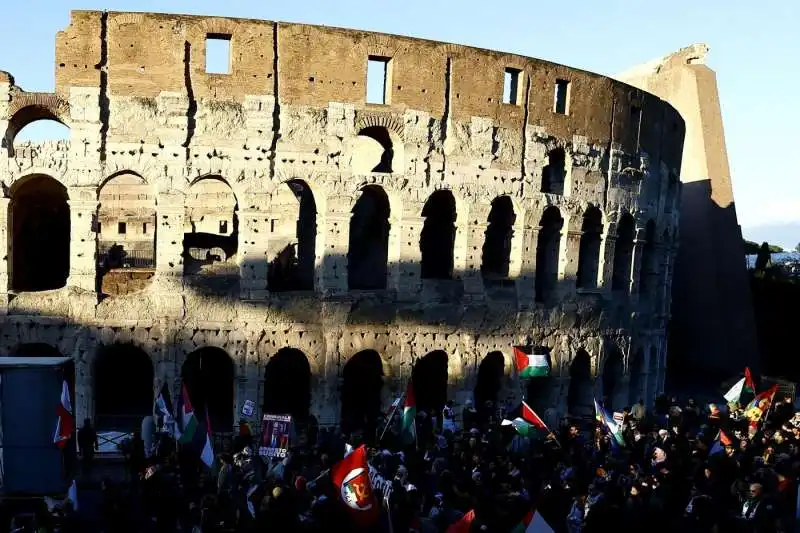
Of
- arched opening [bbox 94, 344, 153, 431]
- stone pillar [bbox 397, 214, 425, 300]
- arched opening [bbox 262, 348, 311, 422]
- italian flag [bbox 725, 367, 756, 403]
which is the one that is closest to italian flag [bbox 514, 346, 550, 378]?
stone pillar [bbox 397, 214, 425, 300]

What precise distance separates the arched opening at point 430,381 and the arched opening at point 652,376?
7456mm

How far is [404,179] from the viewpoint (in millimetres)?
18438

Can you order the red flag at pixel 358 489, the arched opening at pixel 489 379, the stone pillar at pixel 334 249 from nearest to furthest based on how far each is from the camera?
the red flag at pixel 358 489, the stone pillar at pixel 334 249, the arched opening at pixel 489 379

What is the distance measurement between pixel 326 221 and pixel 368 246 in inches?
140

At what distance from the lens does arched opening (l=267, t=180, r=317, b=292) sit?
20130 mm

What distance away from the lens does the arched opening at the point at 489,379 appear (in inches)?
797

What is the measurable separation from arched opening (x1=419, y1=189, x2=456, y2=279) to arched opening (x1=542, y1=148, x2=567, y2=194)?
9.46ft

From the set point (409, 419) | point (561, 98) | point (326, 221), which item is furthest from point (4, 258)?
point (561, 98)

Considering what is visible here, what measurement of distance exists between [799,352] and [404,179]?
24.3m

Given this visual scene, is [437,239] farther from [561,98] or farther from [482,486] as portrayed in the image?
[482,486]

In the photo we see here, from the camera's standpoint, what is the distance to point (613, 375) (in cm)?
2317

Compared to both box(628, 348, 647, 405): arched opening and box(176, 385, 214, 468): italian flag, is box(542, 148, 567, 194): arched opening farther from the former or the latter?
box(176, 385, 214, 468): italian flag

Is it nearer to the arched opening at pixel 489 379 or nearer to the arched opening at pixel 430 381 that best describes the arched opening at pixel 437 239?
the arched opening at pixel 430 381

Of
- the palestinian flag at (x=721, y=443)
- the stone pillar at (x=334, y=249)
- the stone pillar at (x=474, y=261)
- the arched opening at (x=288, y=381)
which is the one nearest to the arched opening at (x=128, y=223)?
the arched opening at (x=288, y=381)
